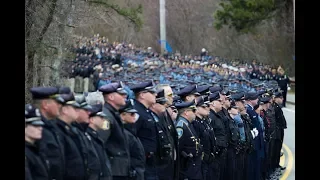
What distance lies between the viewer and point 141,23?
8102mm

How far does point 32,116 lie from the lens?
160 inches

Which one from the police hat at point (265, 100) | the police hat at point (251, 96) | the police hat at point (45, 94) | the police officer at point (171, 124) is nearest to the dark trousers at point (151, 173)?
the police officer at point (171, 124)

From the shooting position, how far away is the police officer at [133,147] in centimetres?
504

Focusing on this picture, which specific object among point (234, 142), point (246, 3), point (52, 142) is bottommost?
point (234, 142)

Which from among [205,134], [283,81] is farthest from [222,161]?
[283,81]

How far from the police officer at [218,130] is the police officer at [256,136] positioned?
1277mm

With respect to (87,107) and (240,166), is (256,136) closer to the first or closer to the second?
(240,166)

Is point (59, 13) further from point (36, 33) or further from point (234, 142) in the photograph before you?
point (234, 142)

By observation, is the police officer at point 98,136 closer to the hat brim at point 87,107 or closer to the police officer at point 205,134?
the hat brim at point 87,107

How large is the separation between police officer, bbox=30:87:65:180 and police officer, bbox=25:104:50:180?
0.04 meters

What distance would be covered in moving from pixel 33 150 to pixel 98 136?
2.32ft

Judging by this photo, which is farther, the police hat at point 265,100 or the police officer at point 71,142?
the police hat at point 265,100
